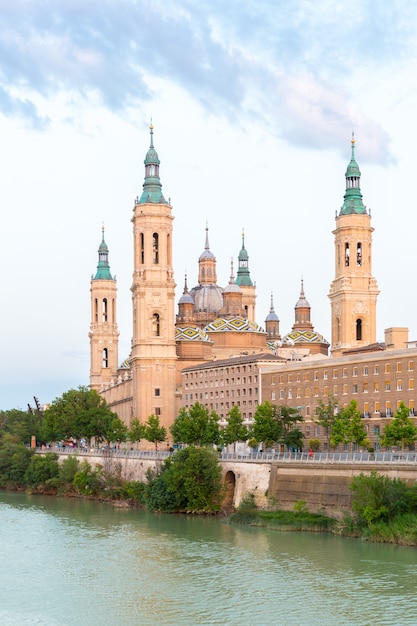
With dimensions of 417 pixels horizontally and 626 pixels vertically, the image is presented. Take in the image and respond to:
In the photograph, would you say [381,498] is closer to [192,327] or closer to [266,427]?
[266,427]

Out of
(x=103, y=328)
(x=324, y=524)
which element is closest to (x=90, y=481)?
(x=324, y=524)

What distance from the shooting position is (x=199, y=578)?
57.4 m

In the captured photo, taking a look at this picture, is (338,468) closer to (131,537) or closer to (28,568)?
(131,537)

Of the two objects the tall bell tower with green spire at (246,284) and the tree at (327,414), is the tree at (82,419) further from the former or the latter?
the tall bell tower with green spire at (246,284)

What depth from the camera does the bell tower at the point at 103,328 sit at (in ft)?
642

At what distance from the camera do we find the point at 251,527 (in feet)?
246

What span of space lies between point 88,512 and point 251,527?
1987cm

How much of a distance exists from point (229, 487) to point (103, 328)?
114043 mm

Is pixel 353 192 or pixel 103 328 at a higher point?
pixel 353 192

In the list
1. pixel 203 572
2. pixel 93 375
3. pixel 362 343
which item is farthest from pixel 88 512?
pixel 93 375

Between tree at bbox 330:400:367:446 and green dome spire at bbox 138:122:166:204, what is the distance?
6075 cm

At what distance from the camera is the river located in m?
49.8

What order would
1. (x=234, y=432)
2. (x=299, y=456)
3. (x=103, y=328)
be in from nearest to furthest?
1. (x=299, y=456)
2. (x=234, y=432)
3. (x=103, y=328)

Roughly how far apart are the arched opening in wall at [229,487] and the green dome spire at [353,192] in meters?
57.6
